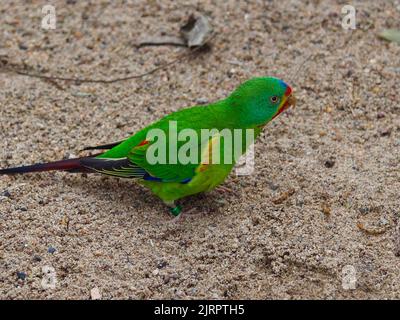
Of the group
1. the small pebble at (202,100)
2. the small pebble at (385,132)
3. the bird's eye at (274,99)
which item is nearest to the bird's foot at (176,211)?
the bird's eye at (274,99)

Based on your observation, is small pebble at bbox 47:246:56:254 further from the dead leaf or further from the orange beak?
the dead leaf

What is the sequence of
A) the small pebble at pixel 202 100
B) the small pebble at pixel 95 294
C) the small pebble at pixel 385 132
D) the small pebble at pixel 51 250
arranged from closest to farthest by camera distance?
the small pebble at pixel 95 294, the small pebble at pixel 51 250, the small pebble at pixel 385 132, the small pebble at pixel 202 100

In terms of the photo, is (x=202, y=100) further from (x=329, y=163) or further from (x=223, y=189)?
(x=329, y=163)

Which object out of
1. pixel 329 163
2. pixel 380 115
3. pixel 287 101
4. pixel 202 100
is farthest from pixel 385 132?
pixel 202 100

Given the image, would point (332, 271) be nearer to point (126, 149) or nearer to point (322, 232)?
point (322, 232)

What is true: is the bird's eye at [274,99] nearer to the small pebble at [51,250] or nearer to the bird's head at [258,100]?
the bird's head at [258,100]
